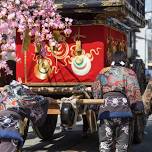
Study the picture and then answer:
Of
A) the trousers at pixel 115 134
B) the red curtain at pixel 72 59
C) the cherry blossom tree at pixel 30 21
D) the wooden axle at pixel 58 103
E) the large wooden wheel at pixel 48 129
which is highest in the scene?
the cherry blossom tree at pixel 30 21

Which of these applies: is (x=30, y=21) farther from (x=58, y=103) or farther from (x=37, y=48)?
(x=58, y=103)

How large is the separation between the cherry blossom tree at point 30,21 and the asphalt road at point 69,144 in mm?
1917

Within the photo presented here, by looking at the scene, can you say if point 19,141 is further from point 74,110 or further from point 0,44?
point 0,44

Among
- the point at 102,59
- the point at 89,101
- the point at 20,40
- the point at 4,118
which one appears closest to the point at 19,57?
the point at 20,40

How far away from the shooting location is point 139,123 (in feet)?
33.0

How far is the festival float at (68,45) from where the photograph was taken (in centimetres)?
822

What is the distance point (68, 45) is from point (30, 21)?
3.36 feet

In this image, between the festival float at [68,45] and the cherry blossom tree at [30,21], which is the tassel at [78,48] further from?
the cherry blossom tree at [30,21]

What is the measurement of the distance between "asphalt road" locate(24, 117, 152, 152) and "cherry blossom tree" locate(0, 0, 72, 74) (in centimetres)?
192

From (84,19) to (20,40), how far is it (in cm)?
115

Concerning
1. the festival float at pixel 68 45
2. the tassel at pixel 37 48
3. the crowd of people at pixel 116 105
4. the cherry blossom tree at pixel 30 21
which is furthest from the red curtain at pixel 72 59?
the crowd of people at pixel 116 105

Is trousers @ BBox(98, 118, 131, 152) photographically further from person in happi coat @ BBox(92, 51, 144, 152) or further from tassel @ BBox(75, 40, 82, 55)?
tassel @ BBox(75, 40, 82, 55)

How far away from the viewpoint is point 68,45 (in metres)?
8.85

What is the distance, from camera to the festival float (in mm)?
8219
